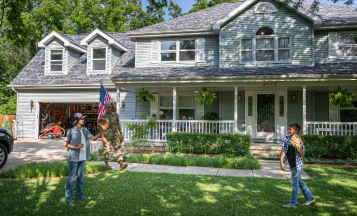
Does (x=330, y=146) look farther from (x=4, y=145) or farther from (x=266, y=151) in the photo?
(x=4, y=145)

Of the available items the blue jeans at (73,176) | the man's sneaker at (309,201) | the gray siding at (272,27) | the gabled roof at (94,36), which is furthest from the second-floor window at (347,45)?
the blue jeans at (73,176)

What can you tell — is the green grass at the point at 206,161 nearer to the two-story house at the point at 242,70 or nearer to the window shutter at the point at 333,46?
the two-story house at the point at 242,70

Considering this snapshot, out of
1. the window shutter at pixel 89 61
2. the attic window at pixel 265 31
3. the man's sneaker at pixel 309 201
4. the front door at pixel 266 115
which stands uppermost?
the attic window at pixel 265 31

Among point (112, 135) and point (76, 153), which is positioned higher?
Answer: point (112, 135)

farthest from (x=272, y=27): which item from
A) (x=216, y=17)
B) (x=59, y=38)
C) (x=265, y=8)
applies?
(x=59, y=38)

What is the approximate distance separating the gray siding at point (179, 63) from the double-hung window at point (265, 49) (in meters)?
1.37

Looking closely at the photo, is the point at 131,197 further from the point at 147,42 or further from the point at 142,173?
the point at 147,42

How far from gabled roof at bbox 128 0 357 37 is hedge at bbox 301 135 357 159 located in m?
5.32

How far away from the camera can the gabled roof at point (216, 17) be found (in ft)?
35.4

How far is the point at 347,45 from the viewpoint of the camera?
36.0 ft

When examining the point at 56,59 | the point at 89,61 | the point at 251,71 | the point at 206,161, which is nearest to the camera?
the point at 206,161

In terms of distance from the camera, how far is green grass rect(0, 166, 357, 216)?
4105 mm

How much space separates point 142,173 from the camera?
6602 mm

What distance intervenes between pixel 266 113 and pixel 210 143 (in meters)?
3.94
